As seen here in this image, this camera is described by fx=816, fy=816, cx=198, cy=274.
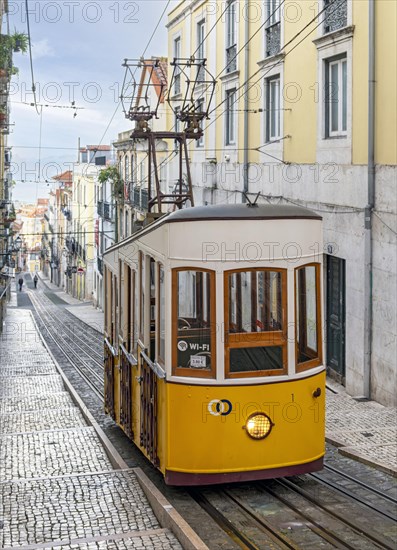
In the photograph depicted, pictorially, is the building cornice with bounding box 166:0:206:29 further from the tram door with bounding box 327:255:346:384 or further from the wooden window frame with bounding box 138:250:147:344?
the wooden window frame with bounding box 138:250:147:344

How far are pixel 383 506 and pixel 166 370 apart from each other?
224cm

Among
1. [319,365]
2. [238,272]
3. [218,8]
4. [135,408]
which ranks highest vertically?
[218,8]

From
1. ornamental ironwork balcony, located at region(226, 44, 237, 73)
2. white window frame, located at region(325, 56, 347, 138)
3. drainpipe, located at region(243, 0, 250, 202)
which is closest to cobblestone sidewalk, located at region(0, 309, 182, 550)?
white window frame, located at region(325, 56, 347, 138)

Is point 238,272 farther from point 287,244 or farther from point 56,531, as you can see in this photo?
point 56,531

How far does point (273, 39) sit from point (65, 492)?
1276 centimetres

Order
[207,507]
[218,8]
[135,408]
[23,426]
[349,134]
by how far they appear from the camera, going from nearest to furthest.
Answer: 1. [207,507]
2. [135,408]
3. [23,426]
4. [349,134]
5. [218,8]

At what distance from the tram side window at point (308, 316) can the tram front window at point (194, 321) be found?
2.64 feet

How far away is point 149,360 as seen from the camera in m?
7.84

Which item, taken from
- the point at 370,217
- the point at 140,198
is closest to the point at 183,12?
the point at 140,198

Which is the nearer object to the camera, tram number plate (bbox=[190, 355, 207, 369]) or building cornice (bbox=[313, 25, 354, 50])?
tram number plate (bbox=[190, 355, 207, 369])

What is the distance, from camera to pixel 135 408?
8953 mm

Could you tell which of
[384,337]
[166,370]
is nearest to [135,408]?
[166,370]

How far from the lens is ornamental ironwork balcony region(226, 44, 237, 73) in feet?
68.2

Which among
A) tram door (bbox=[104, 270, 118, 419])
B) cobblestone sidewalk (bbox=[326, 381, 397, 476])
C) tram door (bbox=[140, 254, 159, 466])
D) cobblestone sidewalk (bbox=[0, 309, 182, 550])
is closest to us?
cobblestone sidewalk (bbox=[0, 309, 182, 550])
